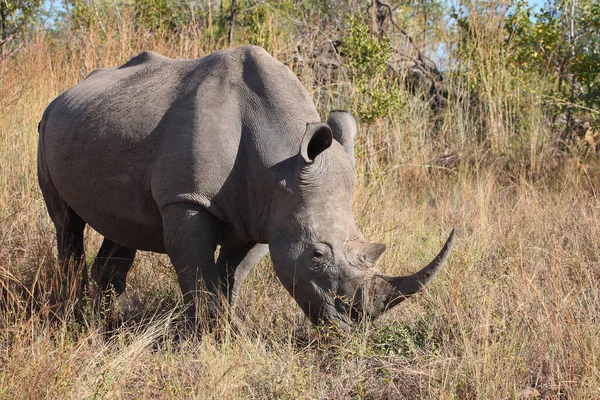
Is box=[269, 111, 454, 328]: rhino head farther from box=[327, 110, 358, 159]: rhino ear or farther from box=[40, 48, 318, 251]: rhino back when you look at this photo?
box=[327, 110, 358, 159]: rhino ear

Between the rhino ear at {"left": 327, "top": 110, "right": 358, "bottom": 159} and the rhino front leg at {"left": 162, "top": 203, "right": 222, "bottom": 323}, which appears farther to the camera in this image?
the rhino ear at {"left": 327, "top": 110, "right": 358, "bottom": 159}

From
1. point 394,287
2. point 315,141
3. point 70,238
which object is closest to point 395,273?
point 394,287

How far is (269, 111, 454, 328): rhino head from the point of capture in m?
4.04

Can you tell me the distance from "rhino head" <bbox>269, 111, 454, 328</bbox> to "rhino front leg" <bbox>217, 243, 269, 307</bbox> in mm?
723

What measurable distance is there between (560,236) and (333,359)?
2607 mm

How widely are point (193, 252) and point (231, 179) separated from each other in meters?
0.43

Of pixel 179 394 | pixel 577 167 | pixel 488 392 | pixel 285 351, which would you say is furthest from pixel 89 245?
A: pixel 577 167

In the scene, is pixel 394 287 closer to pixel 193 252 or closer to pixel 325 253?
pixel 325 253

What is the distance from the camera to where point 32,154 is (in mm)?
7352

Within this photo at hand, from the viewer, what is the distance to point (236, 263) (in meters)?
4.92

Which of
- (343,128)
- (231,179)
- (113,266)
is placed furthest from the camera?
(113,266)

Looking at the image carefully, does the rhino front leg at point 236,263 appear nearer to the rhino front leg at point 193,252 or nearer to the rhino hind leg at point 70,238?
the rhino front leg at point 193,252

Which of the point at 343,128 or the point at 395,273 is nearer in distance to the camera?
the point at 343,128

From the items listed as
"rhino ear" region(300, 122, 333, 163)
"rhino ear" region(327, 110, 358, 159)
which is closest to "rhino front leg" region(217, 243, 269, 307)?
"rhino ear" region(327, 110, 358, 159)
